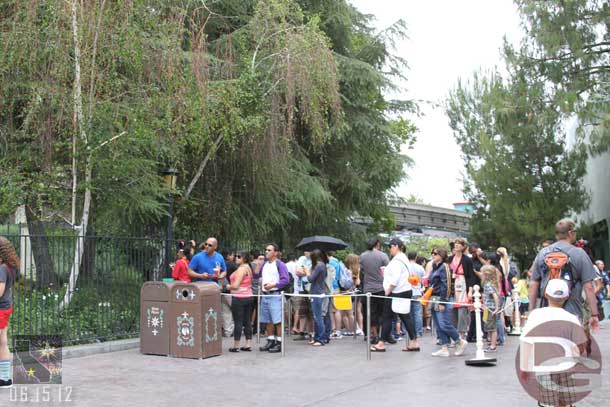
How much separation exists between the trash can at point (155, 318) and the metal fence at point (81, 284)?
1.28m

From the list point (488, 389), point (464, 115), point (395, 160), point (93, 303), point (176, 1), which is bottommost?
point (488, 389)

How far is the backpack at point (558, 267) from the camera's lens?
7.28 meters

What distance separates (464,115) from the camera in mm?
37750

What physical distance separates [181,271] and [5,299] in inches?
209

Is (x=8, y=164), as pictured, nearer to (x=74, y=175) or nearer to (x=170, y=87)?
(x=74, y=175)

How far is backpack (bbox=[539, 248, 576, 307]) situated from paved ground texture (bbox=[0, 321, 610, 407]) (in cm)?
144

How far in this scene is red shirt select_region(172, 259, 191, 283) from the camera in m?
13.6

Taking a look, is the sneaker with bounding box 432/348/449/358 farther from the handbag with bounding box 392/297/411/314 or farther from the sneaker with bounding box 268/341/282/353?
the sneaker with bounding box 268/341/282/353

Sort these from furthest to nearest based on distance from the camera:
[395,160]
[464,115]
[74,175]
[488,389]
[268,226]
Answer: [464,115] < [395,160] < [268,226] < [74,175] < [488,389]

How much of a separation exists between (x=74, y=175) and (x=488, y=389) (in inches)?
311

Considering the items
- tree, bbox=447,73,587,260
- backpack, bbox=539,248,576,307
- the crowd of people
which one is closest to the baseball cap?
backpack, bbox=539,248,576,307

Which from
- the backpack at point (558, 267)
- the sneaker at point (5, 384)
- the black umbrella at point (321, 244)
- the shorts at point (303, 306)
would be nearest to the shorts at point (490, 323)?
the shorts at point (303, 306)

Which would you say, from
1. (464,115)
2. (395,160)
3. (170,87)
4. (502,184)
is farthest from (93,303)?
(464,115)

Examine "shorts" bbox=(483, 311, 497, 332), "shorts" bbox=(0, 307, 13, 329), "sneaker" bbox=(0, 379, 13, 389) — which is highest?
"shorts" bbox=(0, 307, 13, 329)
